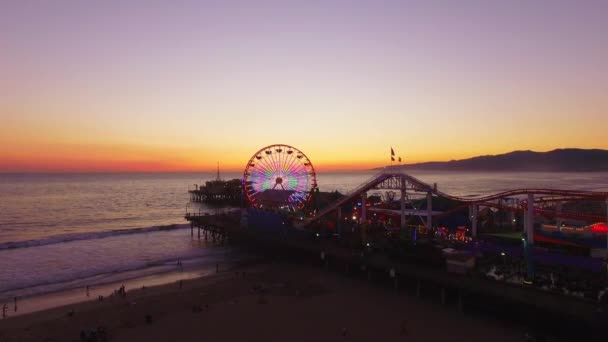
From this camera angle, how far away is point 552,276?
24578 mm

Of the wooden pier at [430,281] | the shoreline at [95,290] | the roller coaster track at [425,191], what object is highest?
the roller coaster track at [425,191]

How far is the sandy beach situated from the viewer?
71.6ft

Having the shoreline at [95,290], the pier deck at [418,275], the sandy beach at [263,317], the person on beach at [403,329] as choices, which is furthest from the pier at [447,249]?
the shoreline at [95,290]

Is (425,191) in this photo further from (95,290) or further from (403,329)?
(95,290)

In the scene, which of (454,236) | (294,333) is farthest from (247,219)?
(294,333)

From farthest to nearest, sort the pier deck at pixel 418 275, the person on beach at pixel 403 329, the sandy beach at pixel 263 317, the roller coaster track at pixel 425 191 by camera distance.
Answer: the roller coaster track at pixel 425 191 < the sandy beach at pixel 263 317 < the person on beach at pixel 403 329 < the pier deck at pixel 418 275

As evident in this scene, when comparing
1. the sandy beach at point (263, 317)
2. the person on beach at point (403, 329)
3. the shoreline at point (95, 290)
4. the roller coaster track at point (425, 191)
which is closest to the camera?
the person on beach at point (403, 329)

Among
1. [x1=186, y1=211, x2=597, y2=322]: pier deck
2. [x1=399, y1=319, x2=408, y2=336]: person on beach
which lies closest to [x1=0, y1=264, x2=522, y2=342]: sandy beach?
[x1=399, y1=319, x2=408, y2=336]: person on beach

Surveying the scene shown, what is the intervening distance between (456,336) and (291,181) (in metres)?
35.4

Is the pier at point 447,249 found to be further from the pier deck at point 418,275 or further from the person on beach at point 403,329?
the person on beach at point 403,329

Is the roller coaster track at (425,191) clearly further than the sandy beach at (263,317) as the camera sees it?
Yes

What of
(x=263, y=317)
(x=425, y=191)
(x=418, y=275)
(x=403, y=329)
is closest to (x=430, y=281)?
(x=418, y=275)

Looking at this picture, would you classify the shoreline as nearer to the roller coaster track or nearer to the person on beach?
the roller coaster track

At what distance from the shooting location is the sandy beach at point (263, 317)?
71.6 ft
